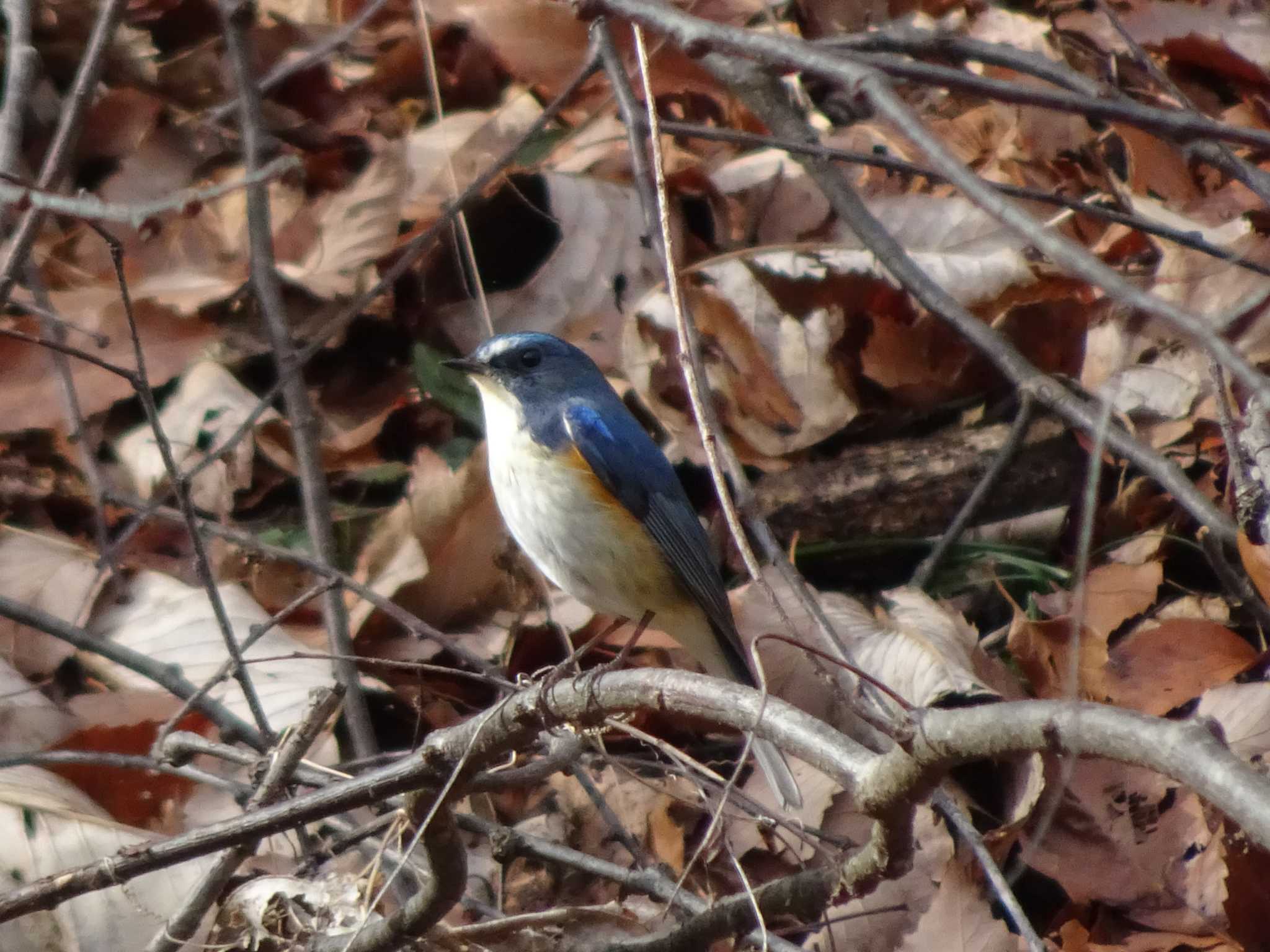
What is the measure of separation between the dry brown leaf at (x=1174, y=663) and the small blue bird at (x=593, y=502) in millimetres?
1106

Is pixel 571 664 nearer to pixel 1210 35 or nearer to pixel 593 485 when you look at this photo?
pixel 593 485

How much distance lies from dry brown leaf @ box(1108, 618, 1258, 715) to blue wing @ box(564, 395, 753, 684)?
1.11 meters

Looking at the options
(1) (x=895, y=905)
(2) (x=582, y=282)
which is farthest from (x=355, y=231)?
(1) (x=895, y=905)

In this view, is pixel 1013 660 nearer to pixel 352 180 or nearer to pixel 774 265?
pixel 774 265

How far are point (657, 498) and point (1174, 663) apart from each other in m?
1.58

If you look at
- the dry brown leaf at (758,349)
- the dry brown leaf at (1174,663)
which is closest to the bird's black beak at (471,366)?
the dry brown leaf at (758,349)

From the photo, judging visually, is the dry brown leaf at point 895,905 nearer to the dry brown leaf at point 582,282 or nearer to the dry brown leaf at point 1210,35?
the dry brown leaf at point 582,282

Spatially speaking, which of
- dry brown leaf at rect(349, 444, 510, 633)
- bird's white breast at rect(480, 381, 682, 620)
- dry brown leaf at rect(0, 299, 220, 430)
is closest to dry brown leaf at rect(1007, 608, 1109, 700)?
bird's white breast at rect(480, 381, 682, 620)

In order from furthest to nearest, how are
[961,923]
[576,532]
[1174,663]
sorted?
[576,532] → [1174,663] → [961,923]

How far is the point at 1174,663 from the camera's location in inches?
145

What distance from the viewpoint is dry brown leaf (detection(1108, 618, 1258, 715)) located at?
3.63 meters

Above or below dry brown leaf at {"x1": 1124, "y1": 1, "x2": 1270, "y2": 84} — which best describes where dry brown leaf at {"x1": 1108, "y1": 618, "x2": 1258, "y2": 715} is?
below

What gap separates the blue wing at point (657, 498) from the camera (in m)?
4.00

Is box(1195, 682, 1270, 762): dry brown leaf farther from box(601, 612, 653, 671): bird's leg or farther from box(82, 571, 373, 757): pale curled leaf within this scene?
box(82, 571, 373, 757): pale curled leaf
